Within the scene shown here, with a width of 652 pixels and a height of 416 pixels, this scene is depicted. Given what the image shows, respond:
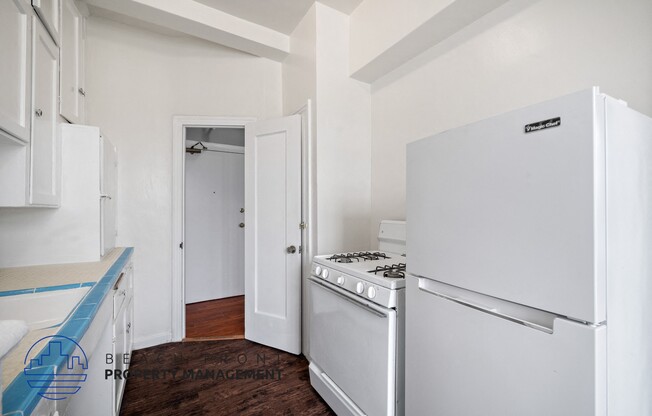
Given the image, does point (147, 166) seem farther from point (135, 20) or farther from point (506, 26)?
point (506, 26)

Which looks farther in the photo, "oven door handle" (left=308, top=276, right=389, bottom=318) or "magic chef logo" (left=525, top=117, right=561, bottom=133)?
"oven door handle" (left=308, top=276, right=389, bottom=318)

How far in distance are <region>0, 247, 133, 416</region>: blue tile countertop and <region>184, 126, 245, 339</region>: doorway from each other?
218cm

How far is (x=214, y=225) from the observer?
149 inches

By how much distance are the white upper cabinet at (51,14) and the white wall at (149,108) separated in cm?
84

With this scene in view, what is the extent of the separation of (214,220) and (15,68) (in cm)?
274

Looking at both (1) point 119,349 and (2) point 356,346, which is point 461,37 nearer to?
(2) point 356,346

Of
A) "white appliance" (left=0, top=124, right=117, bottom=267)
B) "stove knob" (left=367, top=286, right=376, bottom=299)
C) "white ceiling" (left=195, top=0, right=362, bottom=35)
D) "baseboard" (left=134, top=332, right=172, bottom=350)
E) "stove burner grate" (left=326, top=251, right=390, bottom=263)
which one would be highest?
"white ceiling" (left=195, top=0, right=362, bottom=35)

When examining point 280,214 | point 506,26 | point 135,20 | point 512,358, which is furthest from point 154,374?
point 506,26

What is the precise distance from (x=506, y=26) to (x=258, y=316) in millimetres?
2721

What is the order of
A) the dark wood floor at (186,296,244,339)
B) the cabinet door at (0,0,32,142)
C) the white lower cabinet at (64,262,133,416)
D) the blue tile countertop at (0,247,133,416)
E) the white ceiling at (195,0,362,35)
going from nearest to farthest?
the blue tile countertop at (0,247,133,416), the cabinet door at (0,0,32,142), the white lower cabinet at (64,262,133,416), the white ceiling at (195,0,362,35), the dark wood floor at (186,296,244,339)

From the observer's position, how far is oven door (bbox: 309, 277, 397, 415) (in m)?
1.24

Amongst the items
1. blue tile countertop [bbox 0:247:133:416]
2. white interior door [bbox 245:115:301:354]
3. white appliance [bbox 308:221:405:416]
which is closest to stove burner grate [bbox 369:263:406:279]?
white appliance [bbox 308:221:405:416]

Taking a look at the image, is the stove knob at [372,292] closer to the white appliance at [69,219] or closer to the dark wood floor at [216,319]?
the white appliance at [69,219]

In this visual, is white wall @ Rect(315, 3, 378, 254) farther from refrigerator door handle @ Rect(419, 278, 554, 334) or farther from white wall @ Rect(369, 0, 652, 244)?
refrigerator door handle @ Rect(419, 278, 554, 334)
